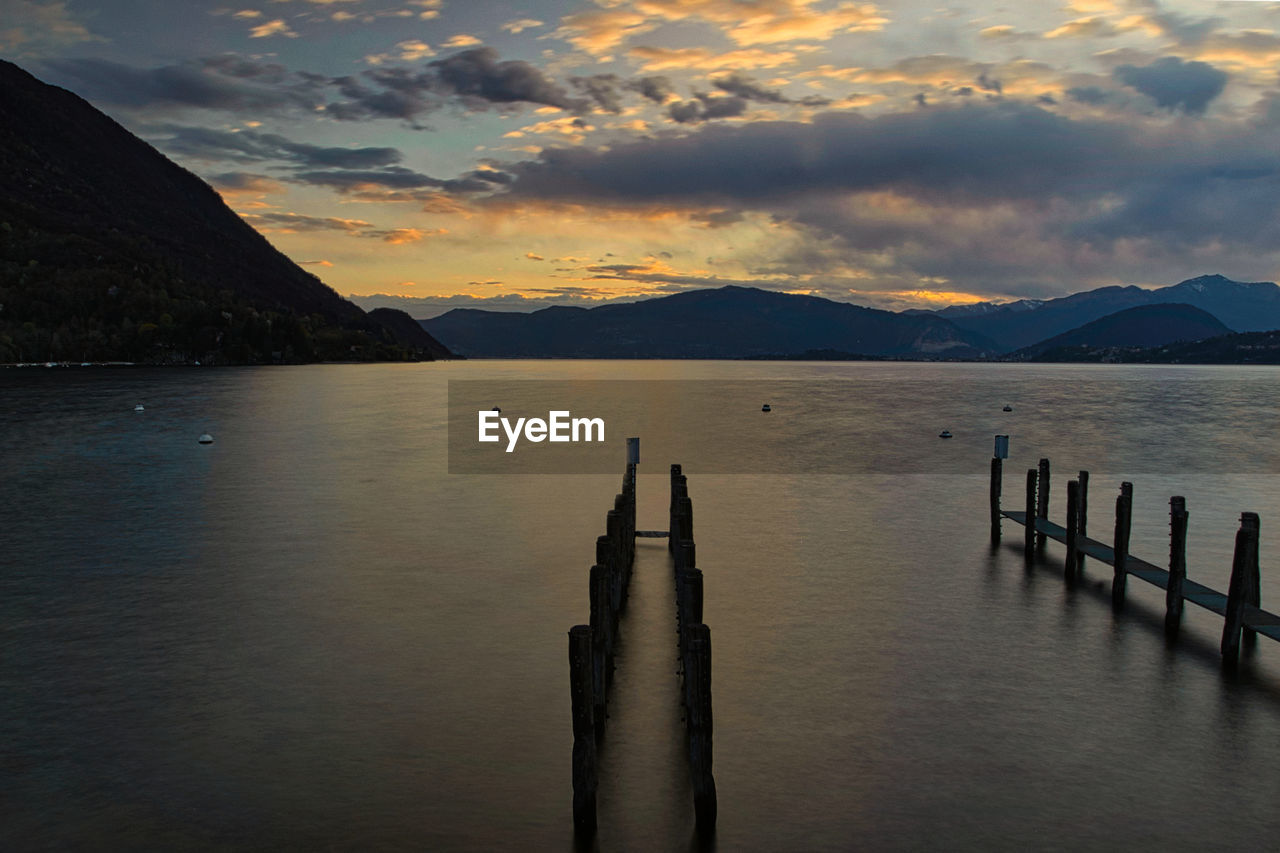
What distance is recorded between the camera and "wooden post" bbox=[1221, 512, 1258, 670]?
17.2 m

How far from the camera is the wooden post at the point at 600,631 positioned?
14.9 m

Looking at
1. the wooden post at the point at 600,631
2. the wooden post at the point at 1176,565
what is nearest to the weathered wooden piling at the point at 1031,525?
the wooden post at the point at 1176,565

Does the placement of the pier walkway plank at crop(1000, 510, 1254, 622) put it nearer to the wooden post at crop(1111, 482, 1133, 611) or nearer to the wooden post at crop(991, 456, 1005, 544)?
the wooden post at crop(1111, 482, 1133, 611)

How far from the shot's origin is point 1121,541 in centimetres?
2242

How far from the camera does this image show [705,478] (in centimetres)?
4909

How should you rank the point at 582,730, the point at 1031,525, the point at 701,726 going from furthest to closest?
the point at 1031,525
the point at 701,726
the point at 582,730

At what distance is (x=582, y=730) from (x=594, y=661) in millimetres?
3242

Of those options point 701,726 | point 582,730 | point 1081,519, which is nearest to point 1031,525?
point 1081,519

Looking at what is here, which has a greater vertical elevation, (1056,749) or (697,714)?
(697,714)

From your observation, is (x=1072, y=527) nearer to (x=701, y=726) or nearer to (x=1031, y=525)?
(x=1031, y=525)

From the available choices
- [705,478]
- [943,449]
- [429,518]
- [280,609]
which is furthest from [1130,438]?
[280,609]

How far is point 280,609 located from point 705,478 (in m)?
28.7

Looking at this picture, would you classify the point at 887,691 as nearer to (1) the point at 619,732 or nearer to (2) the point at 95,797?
(1) the point at 619,732

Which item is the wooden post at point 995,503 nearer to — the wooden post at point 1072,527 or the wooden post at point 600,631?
the wooden post at point 1072,527
